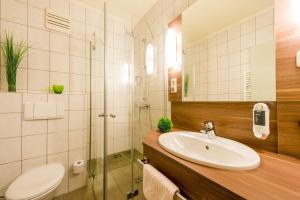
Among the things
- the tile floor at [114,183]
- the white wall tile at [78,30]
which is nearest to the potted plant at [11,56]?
the white wall tile at [78,30]

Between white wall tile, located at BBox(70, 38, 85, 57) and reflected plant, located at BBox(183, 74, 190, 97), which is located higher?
white wall tile, located at BBox(70, 38, 85, 57)

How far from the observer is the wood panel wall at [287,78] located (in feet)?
2.25

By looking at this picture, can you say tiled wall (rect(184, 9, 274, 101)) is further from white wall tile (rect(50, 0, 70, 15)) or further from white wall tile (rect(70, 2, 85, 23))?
white wall tile (rect(50, 0, 70, 15))

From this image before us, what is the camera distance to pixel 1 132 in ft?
4.17

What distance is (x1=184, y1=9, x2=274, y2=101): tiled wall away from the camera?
86cm

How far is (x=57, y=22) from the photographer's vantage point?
71.2 inches

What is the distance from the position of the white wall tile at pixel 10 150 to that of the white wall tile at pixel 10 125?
52 millimetres

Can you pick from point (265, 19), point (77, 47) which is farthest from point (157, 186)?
point (77, 47)

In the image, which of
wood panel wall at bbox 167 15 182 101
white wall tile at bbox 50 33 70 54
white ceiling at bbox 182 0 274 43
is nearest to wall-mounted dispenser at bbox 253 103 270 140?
white ceiling at bbox 182 0 274 43

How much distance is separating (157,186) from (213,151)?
0.43m

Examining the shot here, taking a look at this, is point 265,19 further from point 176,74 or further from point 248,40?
point 176,74

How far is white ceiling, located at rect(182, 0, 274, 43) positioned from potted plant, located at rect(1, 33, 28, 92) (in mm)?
1839

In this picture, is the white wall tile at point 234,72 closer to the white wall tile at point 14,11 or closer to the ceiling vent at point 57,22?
the ceiling vent at point 57,22

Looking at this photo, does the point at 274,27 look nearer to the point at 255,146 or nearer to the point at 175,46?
the point at 255,146
